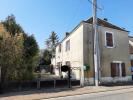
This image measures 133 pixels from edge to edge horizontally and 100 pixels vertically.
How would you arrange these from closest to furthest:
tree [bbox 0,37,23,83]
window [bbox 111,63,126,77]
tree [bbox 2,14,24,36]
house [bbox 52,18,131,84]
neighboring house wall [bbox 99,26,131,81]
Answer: tree [bbox 0,37,23,83] → tree [bbox 2,14,24,36] → house [bbox 52,18,131,84] → neighboring house wall [bbox 99,26,131,81] → window [bbox 111,63,126,77]

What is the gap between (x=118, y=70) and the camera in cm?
2175

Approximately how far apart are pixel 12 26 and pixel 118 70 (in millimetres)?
12301

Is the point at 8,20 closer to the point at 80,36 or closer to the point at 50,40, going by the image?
the point at 80,36

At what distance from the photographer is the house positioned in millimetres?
19797

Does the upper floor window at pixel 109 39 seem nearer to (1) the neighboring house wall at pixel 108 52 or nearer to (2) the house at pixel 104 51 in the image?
(2) the house at pixel 104 51

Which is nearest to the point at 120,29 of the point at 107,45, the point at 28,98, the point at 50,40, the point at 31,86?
the point at 107,45

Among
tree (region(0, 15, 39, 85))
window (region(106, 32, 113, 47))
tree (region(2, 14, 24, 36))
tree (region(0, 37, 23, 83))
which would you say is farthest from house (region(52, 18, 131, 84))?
tree (region(0, 37, 23, 83))

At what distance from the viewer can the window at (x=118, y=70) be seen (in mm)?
21188

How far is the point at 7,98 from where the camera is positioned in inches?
479

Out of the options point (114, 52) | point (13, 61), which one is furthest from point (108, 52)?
point (13, 61)

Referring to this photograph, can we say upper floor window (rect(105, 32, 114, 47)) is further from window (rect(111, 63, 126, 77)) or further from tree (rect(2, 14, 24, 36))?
tree (rect(2, 14, 24, 36))

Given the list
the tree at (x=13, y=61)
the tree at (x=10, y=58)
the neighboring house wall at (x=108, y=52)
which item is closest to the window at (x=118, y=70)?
the neighboring house wall at (x=108, y=52)

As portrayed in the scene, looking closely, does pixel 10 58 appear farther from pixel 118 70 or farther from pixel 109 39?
pixel 118 70

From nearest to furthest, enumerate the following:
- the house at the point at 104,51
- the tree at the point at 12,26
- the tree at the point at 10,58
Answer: the tree at the point at 10,58 < the tree at the point at 12,26 < the house at the point at 104,51
